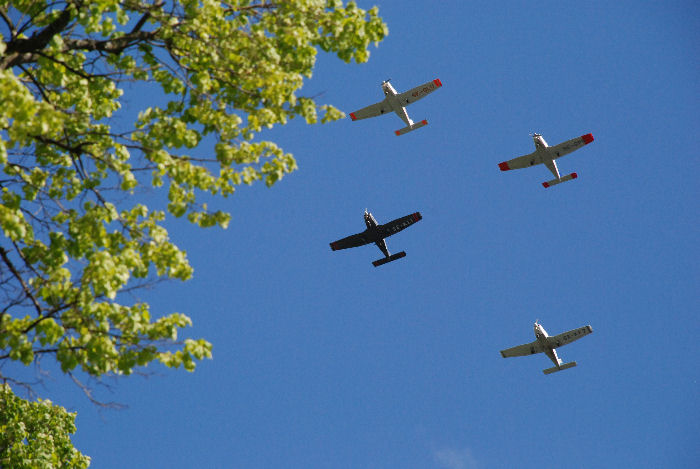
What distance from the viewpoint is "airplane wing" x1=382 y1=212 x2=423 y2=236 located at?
42625 millimetres

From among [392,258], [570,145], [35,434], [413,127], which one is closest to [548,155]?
[570,145]

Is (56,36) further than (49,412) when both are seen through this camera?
No

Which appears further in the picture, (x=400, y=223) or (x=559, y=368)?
(x=559, y=368)

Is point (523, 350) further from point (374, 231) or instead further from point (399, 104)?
point (399, 104)

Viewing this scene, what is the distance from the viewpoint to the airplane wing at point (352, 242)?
44281mm

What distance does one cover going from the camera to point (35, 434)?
17250mm

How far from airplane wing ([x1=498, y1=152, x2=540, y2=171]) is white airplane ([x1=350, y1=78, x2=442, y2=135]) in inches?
270

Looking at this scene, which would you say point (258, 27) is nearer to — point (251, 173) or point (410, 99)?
point (251, 173)

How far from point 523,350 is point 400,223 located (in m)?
17.8

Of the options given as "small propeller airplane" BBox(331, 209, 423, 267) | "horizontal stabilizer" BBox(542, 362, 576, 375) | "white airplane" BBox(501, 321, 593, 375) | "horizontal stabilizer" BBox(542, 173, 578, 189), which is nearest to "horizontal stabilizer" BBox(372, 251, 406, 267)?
"small propeller airplane" BBox(331, 209, 423, 267)

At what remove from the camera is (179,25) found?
39.9 ft

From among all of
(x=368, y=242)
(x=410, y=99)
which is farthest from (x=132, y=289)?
(x=410, y=99)

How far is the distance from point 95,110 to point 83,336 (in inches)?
212

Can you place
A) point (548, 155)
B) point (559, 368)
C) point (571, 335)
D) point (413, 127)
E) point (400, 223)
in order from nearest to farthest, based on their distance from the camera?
point (400, 223), point (548, 155), point (413, 127), point (571, 335), point (559, 368)
